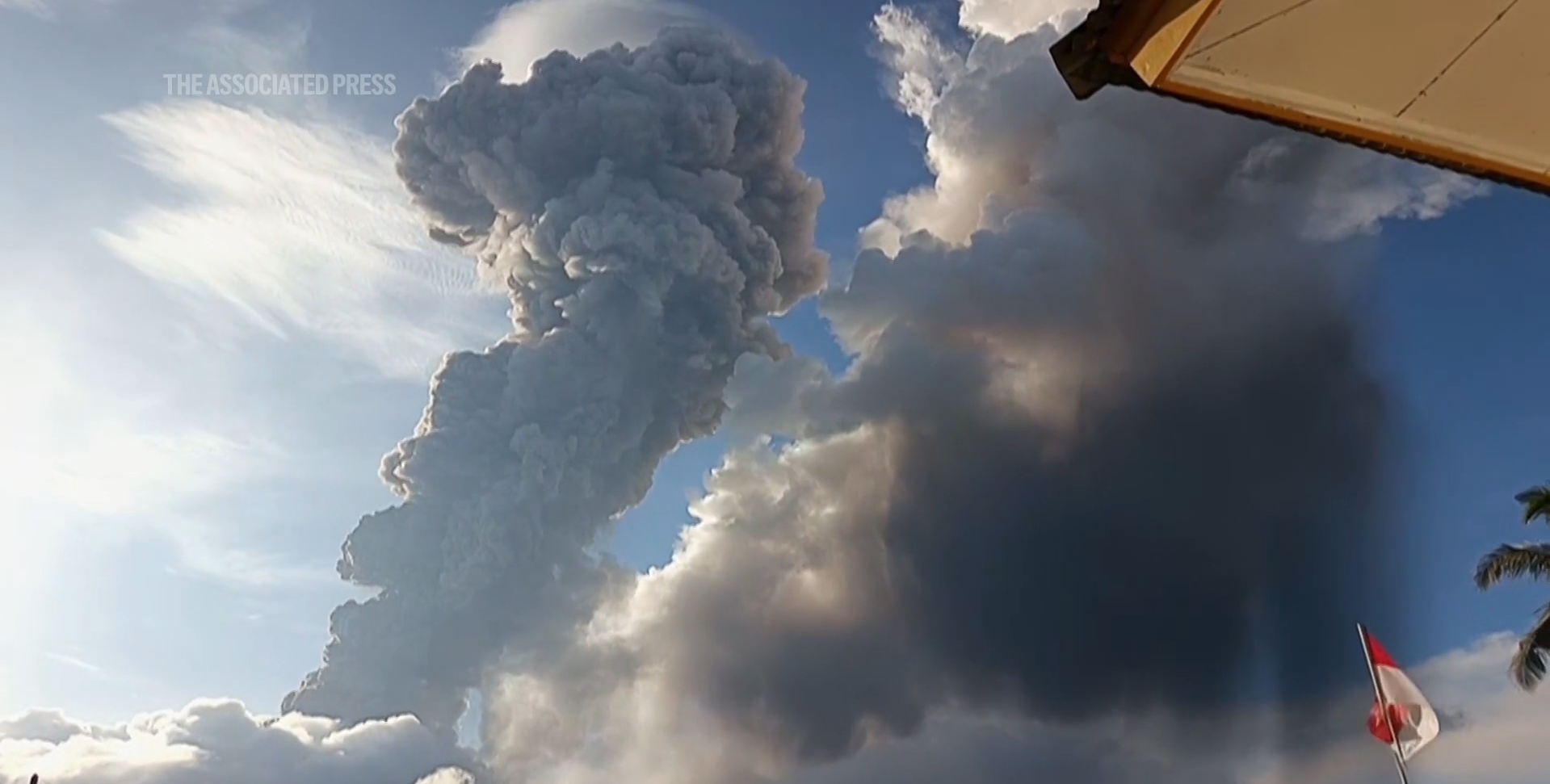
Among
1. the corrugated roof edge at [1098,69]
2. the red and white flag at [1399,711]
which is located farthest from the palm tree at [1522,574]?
the corrugated roof edge at [1098,69]

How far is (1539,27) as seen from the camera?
2.81 metres

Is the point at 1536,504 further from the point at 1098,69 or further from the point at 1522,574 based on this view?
the point at 1098,69

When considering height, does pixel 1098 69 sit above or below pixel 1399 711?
below

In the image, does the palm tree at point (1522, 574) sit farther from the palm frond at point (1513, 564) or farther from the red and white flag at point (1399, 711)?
the red and white flag at point (1399, 711)

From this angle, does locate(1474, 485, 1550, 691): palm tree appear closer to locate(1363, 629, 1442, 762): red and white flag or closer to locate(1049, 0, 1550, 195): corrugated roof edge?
locate(1363, 629, 1442, 762): red and white flag

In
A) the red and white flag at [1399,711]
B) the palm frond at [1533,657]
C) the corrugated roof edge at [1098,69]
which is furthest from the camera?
the palm frond at [1533,657]

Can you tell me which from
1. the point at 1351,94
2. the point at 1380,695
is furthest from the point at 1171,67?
the point at 1380,695

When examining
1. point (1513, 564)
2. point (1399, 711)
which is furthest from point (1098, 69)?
point (1513, 564)

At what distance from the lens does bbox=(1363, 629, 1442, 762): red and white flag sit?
10.8 metres

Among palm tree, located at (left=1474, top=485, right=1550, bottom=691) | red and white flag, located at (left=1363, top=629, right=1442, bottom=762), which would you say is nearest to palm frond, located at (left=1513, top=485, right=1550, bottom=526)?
palm tree, located at (left=1474, top=485, right=1550, bottom=691)

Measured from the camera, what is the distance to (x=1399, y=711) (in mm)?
11031

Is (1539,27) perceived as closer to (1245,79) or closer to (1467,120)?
(1467,120)

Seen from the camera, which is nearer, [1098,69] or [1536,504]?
[1098,69]

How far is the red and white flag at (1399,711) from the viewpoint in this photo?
1081 cm
